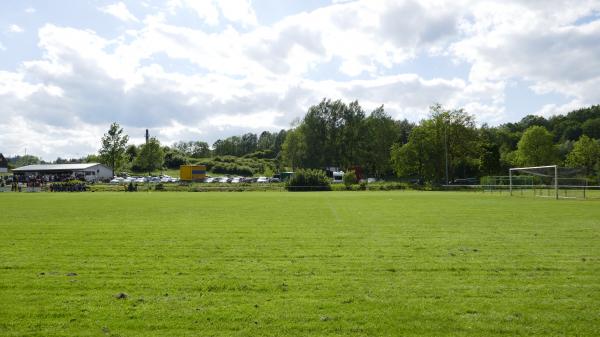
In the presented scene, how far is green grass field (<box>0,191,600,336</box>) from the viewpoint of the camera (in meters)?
6.10

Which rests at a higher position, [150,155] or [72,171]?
[150,155]

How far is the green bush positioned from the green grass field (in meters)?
51.9

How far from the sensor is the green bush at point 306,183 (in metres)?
67.3

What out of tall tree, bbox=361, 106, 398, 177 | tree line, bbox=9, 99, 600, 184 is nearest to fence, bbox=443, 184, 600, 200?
tree line, bbox=9, 99, 600, 184

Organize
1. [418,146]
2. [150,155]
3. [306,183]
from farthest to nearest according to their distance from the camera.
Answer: [150,155]
[418,146]
[306,183]

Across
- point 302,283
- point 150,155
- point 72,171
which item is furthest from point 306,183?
point 72,171

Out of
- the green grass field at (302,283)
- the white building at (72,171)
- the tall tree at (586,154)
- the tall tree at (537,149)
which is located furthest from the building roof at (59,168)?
the green grass field at (302,283)

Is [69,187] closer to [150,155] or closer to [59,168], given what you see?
[150,155]

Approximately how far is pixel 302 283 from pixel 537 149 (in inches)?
3629

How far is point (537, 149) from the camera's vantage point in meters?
88.4

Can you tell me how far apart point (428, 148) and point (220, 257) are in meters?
75.6

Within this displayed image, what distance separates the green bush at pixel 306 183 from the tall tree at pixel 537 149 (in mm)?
44673

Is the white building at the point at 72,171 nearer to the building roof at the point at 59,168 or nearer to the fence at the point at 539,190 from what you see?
the building roof at the point at 59,168

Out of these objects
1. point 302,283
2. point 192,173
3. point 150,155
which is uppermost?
point 150,155
